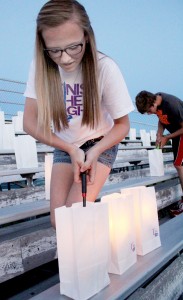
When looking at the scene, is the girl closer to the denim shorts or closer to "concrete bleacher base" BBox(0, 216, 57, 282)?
the denim shorts

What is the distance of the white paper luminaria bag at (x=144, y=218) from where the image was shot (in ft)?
4.68

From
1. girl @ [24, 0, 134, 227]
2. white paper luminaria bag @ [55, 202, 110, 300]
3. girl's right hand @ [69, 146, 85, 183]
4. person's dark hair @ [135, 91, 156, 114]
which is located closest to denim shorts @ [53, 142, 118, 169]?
girl @ [24, 0, 134, 227]

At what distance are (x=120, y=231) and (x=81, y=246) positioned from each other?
27cm

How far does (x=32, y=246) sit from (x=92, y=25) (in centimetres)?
103

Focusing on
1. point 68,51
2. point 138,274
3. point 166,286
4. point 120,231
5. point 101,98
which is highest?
point 68,51

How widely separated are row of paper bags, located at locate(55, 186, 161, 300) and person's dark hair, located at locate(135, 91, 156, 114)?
6.27 ft

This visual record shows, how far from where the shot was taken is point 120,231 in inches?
49.6

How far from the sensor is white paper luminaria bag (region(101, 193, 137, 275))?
1.22 meters

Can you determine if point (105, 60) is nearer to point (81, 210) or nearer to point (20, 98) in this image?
point (81, 210)

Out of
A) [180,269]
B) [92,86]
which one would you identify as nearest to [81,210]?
[92,86]

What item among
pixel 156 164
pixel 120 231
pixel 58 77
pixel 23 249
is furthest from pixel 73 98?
pixel 156 164

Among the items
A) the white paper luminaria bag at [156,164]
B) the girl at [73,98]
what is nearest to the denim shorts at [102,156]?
the girl at [73,98]

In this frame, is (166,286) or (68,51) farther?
(166,286)

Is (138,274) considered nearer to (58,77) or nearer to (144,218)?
(144,218)
